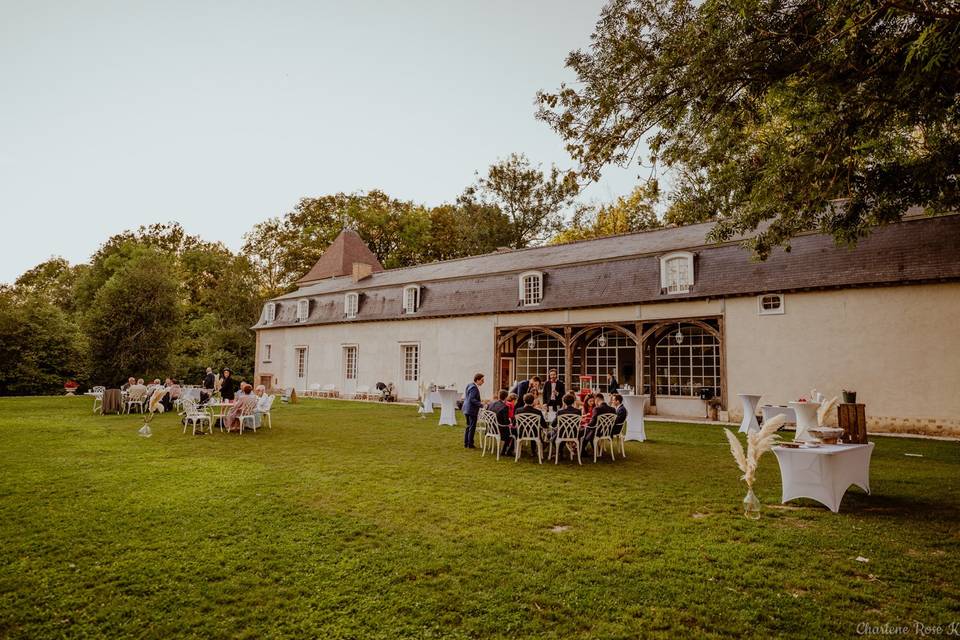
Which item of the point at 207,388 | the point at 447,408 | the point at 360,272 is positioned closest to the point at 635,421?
the point at 447,408

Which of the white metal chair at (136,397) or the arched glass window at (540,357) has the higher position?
the arched glass window at (540,357)

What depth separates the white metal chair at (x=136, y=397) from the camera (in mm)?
14594

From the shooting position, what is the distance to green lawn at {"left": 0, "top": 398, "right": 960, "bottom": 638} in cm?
308

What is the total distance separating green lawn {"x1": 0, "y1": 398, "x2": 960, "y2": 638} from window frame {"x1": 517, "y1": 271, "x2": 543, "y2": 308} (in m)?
10.2

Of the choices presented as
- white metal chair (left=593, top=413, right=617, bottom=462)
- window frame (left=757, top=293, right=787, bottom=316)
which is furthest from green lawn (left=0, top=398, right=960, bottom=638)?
window frame (left=757, top=293, right=787, bottom=316)

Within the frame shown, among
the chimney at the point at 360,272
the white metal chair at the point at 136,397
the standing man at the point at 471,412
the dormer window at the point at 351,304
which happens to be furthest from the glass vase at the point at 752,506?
the chimney at the point at 360,272

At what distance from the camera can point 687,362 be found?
52.2 ft

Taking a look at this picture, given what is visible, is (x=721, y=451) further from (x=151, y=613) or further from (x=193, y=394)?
(x=193, y=394)

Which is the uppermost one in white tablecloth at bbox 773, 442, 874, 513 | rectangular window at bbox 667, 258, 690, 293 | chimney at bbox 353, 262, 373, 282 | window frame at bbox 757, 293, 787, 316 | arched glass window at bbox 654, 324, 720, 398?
chimney at bbox 353, 262, 373, 282

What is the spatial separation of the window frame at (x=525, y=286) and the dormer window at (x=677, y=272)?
4.25 meters

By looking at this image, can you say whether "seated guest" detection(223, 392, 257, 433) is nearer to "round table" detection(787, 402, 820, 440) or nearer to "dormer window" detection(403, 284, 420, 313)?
"dormer window" detection(403, 284, 420, 313)

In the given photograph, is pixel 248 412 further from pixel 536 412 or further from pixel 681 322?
pixel 681 322

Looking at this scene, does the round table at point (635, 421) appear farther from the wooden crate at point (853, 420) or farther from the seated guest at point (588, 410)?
Answer: the wooden crate at point (853, 420)

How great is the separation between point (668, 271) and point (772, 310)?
3.06 meters
